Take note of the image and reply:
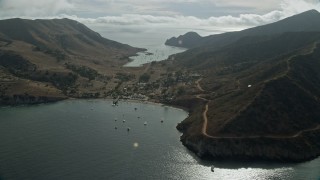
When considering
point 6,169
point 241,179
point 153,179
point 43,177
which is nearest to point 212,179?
point 241,179

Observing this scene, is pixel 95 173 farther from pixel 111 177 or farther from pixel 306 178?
pixel 306 178

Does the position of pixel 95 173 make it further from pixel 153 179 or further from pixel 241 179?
pixel 241 179

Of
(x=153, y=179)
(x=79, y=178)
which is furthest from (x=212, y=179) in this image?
(x=79, y=178)

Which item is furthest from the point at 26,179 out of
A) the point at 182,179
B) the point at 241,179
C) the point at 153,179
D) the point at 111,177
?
the point at 241,179

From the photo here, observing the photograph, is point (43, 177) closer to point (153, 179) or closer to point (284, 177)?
point (153, 179)

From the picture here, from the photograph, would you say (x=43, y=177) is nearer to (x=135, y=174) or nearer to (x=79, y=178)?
(x=79, y=178)

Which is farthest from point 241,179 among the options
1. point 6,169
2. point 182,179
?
point 6,169
